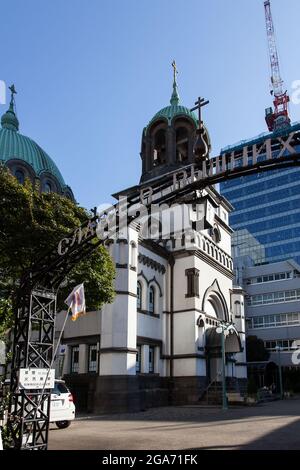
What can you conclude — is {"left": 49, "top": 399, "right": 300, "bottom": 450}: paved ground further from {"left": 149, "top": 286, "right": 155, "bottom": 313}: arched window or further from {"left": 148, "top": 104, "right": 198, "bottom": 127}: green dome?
{"left": 148, "top": 104, "right": 198, "bottom": 127}: green dome

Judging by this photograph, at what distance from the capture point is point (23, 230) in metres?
18.8

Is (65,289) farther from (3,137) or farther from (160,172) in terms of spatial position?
(3,137)

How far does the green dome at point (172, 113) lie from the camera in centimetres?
3491

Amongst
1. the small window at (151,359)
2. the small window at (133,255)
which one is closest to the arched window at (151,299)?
the small window at (151,359)

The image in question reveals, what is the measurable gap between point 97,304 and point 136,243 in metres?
6.96

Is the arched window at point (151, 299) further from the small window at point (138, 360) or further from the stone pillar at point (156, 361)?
the small window at point (138, 360)

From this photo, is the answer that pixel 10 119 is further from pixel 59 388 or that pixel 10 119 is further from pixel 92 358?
pixel 59 388

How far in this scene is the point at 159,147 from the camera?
3603 centimetres

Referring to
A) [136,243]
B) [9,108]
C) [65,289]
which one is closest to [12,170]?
[9,108]

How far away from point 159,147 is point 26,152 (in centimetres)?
1457

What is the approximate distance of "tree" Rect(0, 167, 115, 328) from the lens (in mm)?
18797

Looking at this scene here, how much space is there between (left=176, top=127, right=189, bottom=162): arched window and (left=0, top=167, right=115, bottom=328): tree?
619 inches

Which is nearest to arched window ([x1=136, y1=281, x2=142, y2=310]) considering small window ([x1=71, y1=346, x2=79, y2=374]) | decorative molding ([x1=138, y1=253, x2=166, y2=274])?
decorative molding ([x1=138, y1=253, x2=166, y2=274])

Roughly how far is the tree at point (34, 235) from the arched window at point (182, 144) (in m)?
15.7
